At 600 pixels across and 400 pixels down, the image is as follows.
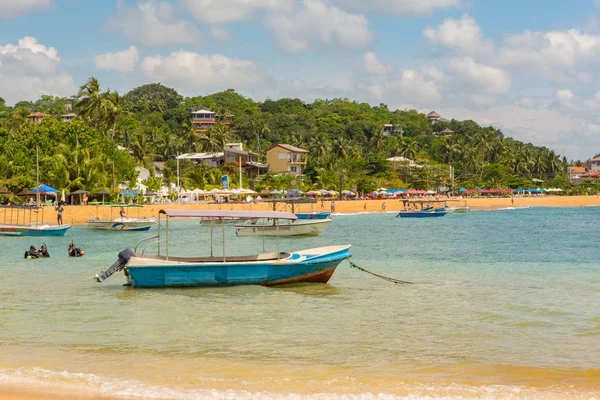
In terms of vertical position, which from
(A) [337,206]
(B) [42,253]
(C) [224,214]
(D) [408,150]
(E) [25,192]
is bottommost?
(B) [42,253]

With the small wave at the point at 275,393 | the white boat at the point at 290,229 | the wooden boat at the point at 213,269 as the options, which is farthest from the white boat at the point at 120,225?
the small wave at the point at 275,393

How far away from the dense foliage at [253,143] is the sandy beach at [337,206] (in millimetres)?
4941

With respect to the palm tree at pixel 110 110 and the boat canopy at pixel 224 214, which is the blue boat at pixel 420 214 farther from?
the boat canopy at pixel 224 214

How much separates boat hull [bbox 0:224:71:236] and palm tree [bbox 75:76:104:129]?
35725mm

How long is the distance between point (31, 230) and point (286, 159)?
2499 inches

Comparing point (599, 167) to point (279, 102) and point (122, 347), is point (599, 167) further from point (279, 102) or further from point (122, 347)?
point (122, 347)

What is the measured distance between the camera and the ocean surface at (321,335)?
10648mm

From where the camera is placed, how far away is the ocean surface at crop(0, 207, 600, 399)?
1065 centimetres

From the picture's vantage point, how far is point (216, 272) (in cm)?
1978

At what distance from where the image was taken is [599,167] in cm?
19150

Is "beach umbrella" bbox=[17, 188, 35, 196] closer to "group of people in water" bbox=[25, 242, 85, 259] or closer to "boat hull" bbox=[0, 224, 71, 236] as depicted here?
"boat hull" bbox=[0, 224, 71, 236]

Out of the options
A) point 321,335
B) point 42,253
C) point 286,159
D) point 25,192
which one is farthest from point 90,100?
point 321,335

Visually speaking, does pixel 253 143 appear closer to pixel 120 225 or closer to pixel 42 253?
pixel 120 225

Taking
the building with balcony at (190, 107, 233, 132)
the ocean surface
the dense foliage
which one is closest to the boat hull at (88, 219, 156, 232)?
the dense foliage
